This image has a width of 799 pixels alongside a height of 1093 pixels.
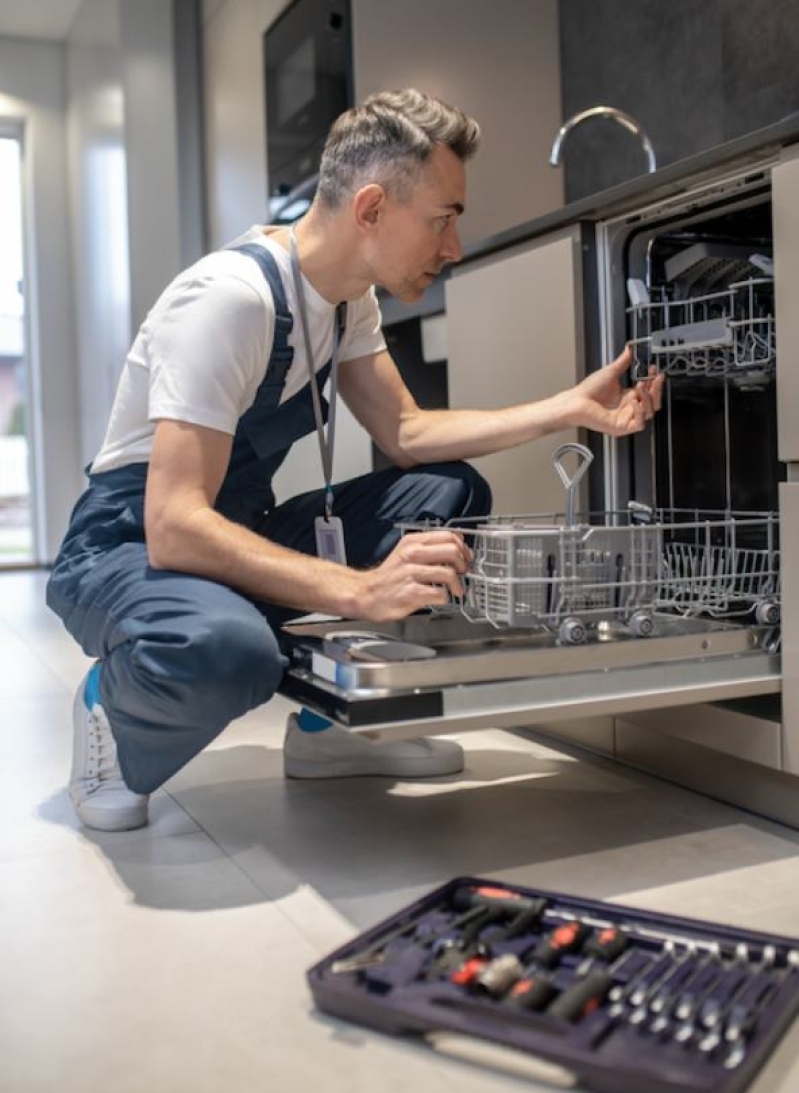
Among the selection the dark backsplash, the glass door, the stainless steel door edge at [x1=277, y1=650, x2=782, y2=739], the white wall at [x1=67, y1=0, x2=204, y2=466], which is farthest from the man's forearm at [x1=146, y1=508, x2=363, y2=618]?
the glass door

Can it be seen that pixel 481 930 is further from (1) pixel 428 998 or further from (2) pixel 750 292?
(2) pixel 750 292

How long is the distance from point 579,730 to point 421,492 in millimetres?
497

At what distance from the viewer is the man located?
4.84 feet

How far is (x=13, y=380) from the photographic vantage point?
21.7 ft

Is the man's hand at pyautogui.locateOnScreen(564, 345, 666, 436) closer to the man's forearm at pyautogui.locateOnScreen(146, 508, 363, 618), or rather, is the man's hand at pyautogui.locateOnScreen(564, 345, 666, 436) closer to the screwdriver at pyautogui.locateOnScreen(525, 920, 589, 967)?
the man's forearm at pyautogui.locateOnScreen(146, 508, 363, 618)

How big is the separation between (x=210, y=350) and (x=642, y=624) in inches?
25.8

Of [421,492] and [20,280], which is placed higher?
[20,280]

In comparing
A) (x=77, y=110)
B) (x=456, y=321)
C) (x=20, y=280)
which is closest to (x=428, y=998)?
(x=456, y=321)

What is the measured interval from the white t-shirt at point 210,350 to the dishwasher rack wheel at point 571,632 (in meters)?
0.50

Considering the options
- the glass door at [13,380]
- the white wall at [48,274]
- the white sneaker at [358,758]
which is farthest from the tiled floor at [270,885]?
the glass door at [13,380]

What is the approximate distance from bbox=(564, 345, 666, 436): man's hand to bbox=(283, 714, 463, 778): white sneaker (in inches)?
22.6

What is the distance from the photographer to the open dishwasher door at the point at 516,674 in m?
1.33

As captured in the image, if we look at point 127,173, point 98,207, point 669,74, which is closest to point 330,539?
point 669,74

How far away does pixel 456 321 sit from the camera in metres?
2.31
